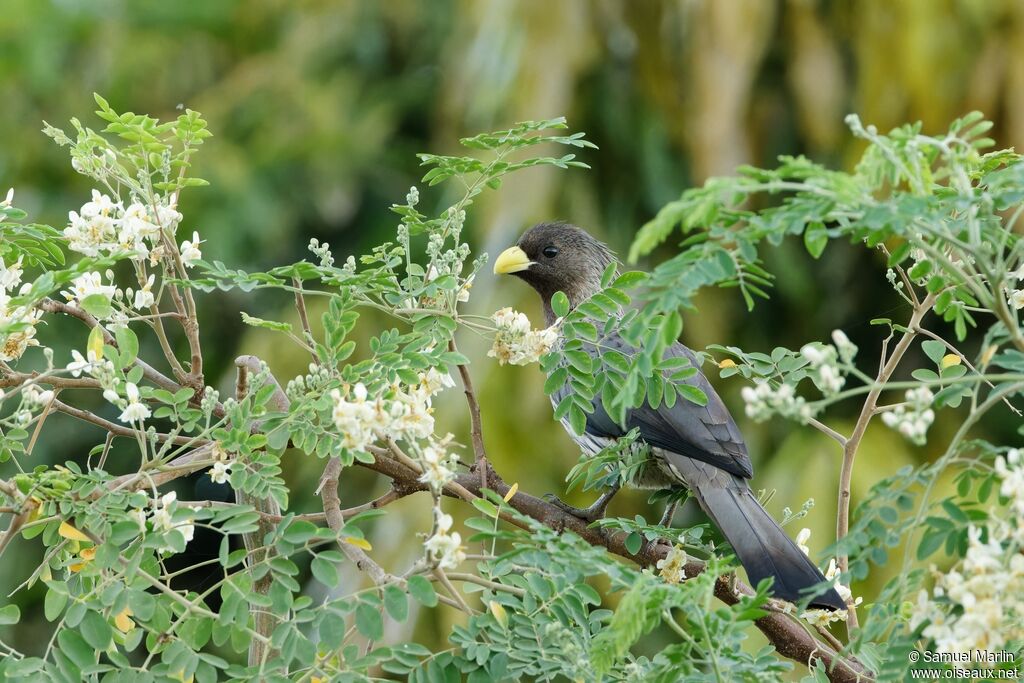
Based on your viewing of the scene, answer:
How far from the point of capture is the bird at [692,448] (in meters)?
2.61

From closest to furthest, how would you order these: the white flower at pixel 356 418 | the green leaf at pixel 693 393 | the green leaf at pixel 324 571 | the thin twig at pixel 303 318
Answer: the white flower at pixel 356 418 → the green leaf at pixel 324 571 → the thin twig at pixel 303 318 → the green leaf at pixel 693 393

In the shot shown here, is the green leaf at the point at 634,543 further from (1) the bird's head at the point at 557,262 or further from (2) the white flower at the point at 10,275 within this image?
(1) the bird's head at the point at 557,262

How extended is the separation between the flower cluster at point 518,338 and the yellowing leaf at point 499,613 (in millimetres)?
455

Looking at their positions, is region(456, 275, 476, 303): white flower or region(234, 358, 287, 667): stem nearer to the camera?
region(234, 358, 287, 667): stem

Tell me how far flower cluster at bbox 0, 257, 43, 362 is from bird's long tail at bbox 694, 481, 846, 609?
1.43 meters

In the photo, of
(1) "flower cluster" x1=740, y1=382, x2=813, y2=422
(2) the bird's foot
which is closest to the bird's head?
(2) the bird's foot

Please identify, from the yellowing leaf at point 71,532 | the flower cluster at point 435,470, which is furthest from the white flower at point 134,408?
the flower cluster at point 435,470

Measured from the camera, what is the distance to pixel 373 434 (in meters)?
1.88

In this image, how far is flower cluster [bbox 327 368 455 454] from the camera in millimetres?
1818

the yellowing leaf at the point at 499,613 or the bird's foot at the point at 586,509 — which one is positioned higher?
the yellowing leaf at the point at 499,613

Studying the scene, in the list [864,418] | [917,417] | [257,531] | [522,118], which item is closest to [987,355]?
[917,417]

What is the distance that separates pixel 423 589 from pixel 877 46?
542 centimetres

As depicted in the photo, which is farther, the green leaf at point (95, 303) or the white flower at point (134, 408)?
the green leaf at point (95, 303)

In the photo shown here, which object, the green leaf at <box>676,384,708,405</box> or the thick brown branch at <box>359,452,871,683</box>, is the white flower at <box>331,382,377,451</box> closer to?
the thick brown branch at <box>359,452,871,683</box>
